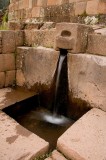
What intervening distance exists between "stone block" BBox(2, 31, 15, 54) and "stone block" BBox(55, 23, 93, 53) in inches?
49.6

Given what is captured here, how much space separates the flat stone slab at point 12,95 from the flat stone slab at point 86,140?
4.66 feet

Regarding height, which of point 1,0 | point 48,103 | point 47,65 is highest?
point 1,0

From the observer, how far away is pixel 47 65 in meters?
4.19

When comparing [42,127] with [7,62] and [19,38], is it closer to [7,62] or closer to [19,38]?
[7,62]

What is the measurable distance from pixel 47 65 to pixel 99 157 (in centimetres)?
222

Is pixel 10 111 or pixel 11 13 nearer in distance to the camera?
pixel 10 111

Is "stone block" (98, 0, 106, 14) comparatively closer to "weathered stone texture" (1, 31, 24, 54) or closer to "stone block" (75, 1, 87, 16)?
"stone block" (75, 1, 87, 16)

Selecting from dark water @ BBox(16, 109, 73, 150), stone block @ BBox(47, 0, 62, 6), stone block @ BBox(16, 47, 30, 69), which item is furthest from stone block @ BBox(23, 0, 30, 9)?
dark water @ BBox(16, 109, 73, 150)

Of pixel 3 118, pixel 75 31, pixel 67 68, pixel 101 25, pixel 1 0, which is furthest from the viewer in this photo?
pixel 1 0

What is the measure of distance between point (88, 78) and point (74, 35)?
79cm

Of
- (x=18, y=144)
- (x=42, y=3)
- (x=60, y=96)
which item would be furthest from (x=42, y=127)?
(x=42, y=3)

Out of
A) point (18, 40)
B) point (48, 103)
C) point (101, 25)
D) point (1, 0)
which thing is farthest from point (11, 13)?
point (1, 0)

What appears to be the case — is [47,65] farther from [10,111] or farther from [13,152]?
[13,152]

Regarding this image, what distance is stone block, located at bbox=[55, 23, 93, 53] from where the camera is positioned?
3633 mm
